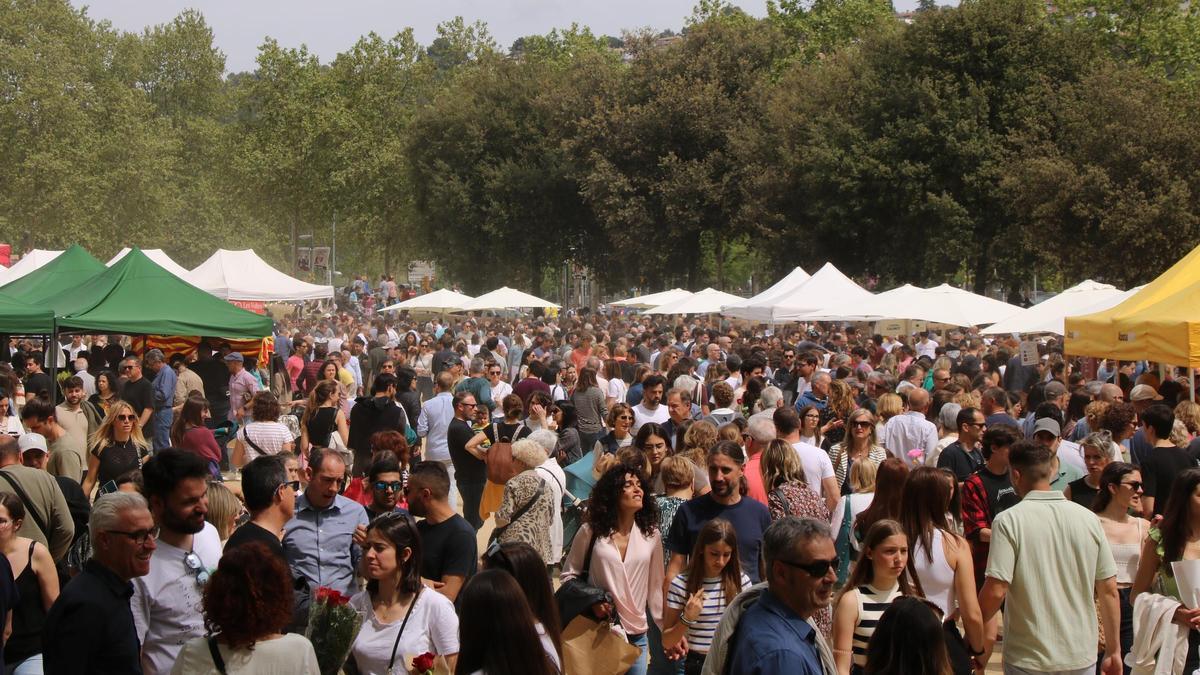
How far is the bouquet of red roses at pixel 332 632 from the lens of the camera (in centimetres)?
467

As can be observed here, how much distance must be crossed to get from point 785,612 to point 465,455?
685 centimetres

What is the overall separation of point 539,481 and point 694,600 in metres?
2.12

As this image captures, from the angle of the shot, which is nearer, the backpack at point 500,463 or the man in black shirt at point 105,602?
the man in black shirt at point 105,602

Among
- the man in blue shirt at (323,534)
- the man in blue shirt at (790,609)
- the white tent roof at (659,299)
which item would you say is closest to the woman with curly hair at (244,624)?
the man in blue shirt at (790,609)

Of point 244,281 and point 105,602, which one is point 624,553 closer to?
point 105,602

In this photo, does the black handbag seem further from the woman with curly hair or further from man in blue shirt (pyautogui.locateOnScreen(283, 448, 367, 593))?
the woman with curly hair

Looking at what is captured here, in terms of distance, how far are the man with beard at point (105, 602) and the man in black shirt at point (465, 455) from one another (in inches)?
237

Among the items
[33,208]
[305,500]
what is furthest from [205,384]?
[33,208]

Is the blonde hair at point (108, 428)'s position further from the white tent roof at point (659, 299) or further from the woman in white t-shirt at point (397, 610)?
the white tent roof at point (659, 299)

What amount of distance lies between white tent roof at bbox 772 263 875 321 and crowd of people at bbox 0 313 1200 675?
10.7 metres

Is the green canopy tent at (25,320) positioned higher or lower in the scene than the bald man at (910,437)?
higher

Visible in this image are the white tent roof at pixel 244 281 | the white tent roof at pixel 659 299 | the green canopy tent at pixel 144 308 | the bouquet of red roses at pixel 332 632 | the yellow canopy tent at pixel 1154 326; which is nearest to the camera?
the bouquet of red roses at pixel 332 632

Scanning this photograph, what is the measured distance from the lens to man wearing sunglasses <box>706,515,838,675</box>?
393 centimetres

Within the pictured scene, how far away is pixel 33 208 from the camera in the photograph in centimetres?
5619
